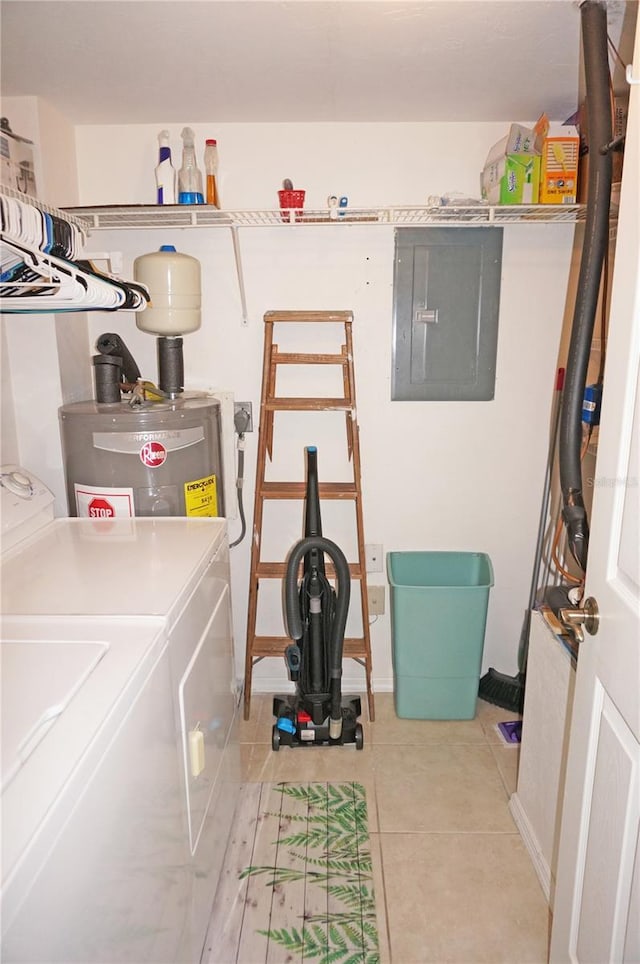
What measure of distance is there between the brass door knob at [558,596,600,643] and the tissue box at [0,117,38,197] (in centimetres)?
195

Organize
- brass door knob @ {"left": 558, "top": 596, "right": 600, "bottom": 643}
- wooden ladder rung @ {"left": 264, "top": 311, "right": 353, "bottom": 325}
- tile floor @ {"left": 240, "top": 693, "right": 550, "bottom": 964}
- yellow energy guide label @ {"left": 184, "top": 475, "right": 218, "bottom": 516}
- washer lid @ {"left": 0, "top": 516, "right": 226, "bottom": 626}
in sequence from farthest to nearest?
wooden ladder rung @ {"left": 264, "top": 311, "right": 353, "bottom": 325} → yellow energy guide label @ {"left": 184, "top": 475, "right": 218, "bottom": 516} → tile floor @ {"left": 240, "top": 693, "right": 550, "bottom": 964} → washer lid @ {"left": 0, "top": 516, "right": 226, "bottom": 626} → brass door knob @ {"left": 558, "top": 596, "right": 600, "bottom": 643}

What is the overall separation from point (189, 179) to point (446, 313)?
1.08 m

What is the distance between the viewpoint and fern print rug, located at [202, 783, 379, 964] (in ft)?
5.13

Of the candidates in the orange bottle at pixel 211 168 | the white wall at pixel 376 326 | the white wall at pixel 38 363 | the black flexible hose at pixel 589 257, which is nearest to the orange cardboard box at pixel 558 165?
the white wall at pixel 376 326

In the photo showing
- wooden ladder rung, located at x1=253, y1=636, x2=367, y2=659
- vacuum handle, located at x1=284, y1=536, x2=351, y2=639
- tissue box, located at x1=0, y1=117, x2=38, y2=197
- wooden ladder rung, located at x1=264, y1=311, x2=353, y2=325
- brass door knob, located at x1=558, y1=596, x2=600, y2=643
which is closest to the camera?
brass door knob, located at x1=558, y1=596, x2=600, y2=643

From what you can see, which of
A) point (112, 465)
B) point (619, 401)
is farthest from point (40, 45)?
point (619, 401)

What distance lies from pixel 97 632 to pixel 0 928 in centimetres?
55

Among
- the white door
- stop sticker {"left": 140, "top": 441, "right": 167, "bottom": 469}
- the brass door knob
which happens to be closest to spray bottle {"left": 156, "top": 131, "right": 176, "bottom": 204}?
stop sticker {"left": 140, "top": 441, "right": 167, "bottom": 469}

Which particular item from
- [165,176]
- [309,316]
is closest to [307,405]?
[309,316]

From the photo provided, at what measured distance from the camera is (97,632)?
3.71 ft

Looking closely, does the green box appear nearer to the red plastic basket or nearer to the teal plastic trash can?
the red plastic basket

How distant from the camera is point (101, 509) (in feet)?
6.08

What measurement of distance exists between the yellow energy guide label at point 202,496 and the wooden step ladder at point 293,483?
35 cm

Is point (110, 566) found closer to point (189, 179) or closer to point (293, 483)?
point (293, 483)
